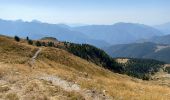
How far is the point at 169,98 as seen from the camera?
32.2m

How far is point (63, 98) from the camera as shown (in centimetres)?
2931

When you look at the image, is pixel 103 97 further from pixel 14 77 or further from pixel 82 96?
pixel 14 77

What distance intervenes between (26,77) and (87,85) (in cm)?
A: 870

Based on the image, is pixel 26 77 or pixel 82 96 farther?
pixel 26 77

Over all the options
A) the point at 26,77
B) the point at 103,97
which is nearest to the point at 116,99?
the point at 103,97

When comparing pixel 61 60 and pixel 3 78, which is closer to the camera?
pixel 3 78

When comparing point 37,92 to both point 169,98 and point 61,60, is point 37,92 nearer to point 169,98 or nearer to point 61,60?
point 169,98

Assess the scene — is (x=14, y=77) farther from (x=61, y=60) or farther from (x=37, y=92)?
(x=61, y=60)

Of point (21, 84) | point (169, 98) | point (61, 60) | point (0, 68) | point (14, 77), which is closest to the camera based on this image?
point (169, 98)

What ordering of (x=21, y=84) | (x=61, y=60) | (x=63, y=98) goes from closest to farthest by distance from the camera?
(x=63, y=98)
(x=21, y=84)
(x=61, y=60)

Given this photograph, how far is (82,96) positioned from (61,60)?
57.6 m

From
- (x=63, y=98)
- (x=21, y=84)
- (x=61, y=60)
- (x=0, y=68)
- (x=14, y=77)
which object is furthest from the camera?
(x=61, y=60)

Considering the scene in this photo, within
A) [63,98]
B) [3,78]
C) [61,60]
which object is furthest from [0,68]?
[61,60]

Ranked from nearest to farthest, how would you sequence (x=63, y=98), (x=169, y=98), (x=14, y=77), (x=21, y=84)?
1. (x=63, y=98)
2. (x=169, y=98)
3. (x=21, y=84)
4. (x=14, y=77)
